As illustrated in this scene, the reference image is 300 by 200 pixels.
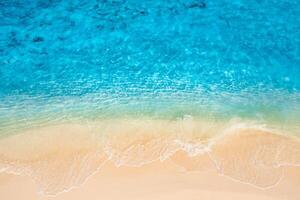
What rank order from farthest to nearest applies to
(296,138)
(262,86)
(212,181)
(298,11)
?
1. (298,11)
2. (262,86)
3. (296,138)
4. (212,181)

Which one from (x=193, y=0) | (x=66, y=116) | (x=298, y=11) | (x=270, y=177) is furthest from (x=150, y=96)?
(x=298, y=11)

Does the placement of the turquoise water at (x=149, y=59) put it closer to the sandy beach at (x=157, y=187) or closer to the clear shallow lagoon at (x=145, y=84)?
the clear shallow lagoon at (x=145, y=84)

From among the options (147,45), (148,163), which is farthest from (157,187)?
(147,45)

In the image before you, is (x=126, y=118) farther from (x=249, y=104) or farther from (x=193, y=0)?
(x=193, y=0)

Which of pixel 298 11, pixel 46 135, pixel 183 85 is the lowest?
pixel 46 135

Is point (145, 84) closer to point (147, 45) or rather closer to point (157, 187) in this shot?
point (147, 45)

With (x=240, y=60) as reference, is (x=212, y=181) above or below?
below
